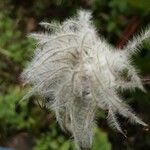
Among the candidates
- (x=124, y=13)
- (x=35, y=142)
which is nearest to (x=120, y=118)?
(x=35, y=142)

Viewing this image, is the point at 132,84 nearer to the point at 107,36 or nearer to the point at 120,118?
the point at 120,118

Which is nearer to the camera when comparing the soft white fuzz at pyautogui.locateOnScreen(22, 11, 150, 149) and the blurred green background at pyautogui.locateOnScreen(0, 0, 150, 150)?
the soft white fuzz at pyautogui.locateOnScreen(22, 11, 150, 149)


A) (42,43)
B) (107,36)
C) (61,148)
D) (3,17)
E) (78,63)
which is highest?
(3,17)

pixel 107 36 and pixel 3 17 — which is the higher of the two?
pixel 3 17

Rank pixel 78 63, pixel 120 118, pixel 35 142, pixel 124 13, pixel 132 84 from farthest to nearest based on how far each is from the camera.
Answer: pixel 124 13, pixel 35 142, pixel 120 118, pixel 132 84, pixel 78 63

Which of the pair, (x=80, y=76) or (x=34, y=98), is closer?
(x=80, y=76)
